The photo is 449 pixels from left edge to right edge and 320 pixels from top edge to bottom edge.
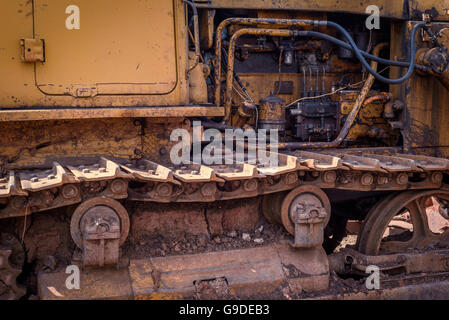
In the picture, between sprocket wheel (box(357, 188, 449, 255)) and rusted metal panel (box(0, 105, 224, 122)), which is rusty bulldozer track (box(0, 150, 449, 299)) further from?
rusted metal panel (box(0, 105, 224, 122))

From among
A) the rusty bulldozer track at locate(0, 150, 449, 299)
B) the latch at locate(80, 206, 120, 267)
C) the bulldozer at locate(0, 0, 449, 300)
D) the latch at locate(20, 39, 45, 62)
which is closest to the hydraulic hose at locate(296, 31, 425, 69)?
the bulldozer at locate(0, 0, 449, 300)

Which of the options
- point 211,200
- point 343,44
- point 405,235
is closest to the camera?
point 211,200

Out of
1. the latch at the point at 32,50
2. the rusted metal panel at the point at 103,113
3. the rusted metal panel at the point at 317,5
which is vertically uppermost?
the rusted metal panel at the point at 317,5

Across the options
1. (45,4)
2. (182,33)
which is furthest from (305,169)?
(45,4)

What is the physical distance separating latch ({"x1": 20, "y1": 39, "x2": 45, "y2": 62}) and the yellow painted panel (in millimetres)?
53

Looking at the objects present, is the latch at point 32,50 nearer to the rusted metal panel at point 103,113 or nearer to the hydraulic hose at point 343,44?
the rusted metal panel at point 103,113

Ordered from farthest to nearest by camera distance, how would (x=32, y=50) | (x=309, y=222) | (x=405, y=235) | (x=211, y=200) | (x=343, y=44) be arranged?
(x=405, y=235) → (x=343, y=44) → (x=309, y=222) → (x=211, y=200) → (x=32, y=50)

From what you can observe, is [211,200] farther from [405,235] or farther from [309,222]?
[405,235]

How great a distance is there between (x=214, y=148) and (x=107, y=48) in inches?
44.6

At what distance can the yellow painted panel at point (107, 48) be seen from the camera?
Result: 3762 mm

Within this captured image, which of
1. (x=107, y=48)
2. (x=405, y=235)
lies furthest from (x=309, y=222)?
(x=107, y=48)

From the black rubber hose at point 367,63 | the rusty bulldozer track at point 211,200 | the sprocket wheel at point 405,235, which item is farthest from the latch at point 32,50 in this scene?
the sprocket wheel at point 405,235

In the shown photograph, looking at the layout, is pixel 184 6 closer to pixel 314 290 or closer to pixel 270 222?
pixel 270 222

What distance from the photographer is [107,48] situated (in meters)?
3.86
